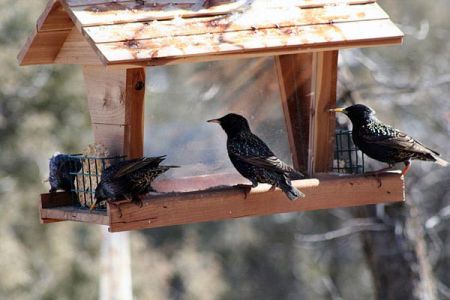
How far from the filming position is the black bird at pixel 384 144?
208 inches

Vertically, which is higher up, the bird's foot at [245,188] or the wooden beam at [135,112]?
the wooden beam at [135,112]

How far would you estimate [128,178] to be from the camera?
14.9ft

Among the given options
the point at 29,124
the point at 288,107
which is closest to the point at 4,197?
the point at 29,124

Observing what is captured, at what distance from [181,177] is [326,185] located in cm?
69

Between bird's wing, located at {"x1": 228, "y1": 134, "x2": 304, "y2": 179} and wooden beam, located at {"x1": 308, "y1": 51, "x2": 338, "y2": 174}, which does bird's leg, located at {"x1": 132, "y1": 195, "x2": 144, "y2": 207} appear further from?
wooden beam, located at {"x1": 308, "y1": 51, "x2": 338, "y2": 174}

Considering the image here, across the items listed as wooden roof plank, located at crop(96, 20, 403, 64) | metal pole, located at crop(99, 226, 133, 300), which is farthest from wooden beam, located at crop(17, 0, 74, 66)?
metal pole, located at crop(99, 226, 133, 300)

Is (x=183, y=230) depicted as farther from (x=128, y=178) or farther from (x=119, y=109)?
(x=128, y=178)

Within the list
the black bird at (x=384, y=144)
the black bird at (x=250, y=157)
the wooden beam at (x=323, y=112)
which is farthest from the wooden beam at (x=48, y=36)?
the black bird at (x=384, y=144)

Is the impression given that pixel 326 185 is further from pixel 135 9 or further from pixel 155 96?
pixel 135 9

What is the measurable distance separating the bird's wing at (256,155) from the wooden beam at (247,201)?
104mm

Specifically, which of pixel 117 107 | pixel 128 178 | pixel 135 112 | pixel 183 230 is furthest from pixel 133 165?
pixel 183 230

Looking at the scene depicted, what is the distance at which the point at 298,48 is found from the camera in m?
4.70

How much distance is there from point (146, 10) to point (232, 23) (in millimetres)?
386

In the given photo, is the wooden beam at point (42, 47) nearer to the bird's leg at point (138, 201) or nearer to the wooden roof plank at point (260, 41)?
the wooden roof plank at point (260, 41)
